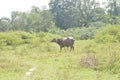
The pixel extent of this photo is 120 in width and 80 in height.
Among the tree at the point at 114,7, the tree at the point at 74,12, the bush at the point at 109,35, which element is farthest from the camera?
the tree at the point at 114,7

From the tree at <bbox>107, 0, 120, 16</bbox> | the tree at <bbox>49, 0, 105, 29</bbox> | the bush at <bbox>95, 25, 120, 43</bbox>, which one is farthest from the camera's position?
the tree at <bbox>107, 0, 120, 16</bbox>

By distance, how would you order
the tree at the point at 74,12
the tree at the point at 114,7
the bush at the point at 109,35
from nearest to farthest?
the bush at the point at 109,35 → the tree at the point at 74,12 → the tree at the point at 114,7

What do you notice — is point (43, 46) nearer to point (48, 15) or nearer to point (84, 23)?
point (48, 15)

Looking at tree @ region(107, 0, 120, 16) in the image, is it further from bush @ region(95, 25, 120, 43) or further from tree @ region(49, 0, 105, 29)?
bush @ region(95, 25, 120, 43)

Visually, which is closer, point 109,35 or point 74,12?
point 109,35

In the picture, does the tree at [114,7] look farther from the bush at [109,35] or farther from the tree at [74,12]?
the bush at [109,35]

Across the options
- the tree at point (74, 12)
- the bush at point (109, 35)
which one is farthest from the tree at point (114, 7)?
the bush at point (109, 35)

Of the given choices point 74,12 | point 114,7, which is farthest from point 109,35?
point 114,7

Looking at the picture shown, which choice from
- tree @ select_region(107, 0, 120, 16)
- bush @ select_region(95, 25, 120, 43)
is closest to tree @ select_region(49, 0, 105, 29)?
tree @ select_region(107, 0, 120, 16)

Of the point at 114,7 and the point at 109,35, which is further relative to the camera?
the point at 114,7

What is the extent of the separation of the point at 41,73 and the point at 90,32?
3125 centimetres

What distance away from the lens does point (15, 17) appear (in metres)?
64.7

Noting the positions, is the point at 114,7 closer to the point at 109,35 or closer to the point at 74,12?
the point at 74,12

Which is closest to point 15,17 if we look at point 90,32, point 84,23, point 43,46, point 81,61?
point 84,23
